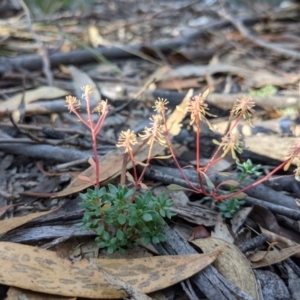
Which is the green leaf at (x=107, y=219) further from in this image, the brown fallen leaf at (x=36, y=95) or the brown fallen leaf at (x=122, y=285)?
the brown fallen leaf at (x=36, y=95)

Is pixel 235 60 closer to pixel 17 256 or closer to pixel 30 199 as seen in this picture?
pixel 30 199

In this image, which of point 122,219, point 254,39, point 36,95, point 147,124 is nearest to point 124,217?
point 122,219

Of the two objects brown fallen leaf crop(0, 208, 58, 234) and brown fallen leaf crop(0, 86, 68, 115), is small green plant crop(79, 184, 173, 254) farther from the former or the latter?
brown fallen leaf crop(0, 86, 68, 115)

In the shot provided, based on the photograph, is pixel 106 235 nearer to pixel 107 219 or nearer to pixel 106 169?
pixel 107 219

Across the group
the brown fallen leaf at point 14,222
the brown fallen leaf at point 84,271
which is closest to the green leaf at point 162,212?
the brown fallen leaf at point 84,271

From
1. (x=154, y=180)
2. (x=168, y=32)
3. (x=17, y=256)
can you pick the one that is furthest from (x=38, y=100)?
(x=168, y=32)

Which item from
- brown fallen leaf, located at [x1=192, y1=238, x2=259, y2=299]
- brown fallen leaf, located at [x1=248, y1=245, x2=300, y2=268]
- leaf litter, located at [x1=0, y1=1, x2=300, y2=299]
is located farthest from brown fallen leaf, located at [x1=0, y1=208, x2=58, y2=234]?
brown fallen leaf, located at [x1=248, y1=245, x2=300, y2=268]
